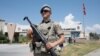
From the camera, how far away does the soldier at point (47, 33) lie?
16.7 feet

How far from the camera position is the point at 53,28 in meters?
5.20

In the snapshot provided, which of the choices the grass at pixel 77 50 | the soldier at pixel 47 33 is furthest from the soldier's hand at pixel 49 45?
the grass at pixel 77 50

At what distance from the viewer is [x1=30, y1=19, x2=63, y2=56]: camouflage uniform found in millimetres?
5090

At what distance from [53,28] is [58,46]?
30 centimetres

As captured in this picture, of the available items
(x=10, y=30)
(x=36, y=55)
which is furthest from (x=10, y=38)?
(x=36, y=55)

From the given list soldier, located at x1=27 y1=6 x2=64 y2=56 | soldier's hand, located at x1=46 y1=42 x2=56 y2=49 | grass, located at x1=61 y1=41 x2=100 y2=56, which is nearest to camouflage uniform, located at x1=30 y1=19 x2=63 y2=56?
soldier, located at x1=27 y1=6 x2=64 y2=56

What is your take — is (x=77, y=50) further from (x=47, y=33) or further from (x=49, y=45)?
(x=49, y=45)

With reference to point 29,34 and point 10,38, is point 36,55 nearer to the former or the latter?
point 29,34

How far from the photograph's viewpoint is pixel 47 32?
203 inches

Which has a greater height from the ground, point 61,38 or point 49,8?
point 49,8

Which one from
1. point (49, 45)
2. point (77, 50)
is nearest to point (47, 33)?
point (49, 45)

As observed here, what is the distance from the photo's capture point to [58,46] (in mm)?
5148

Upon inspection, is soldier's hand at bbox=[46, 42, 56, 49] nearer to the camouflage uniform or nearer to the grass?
the camouflage uniform

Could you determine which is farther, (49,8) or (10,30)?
(10,30)
